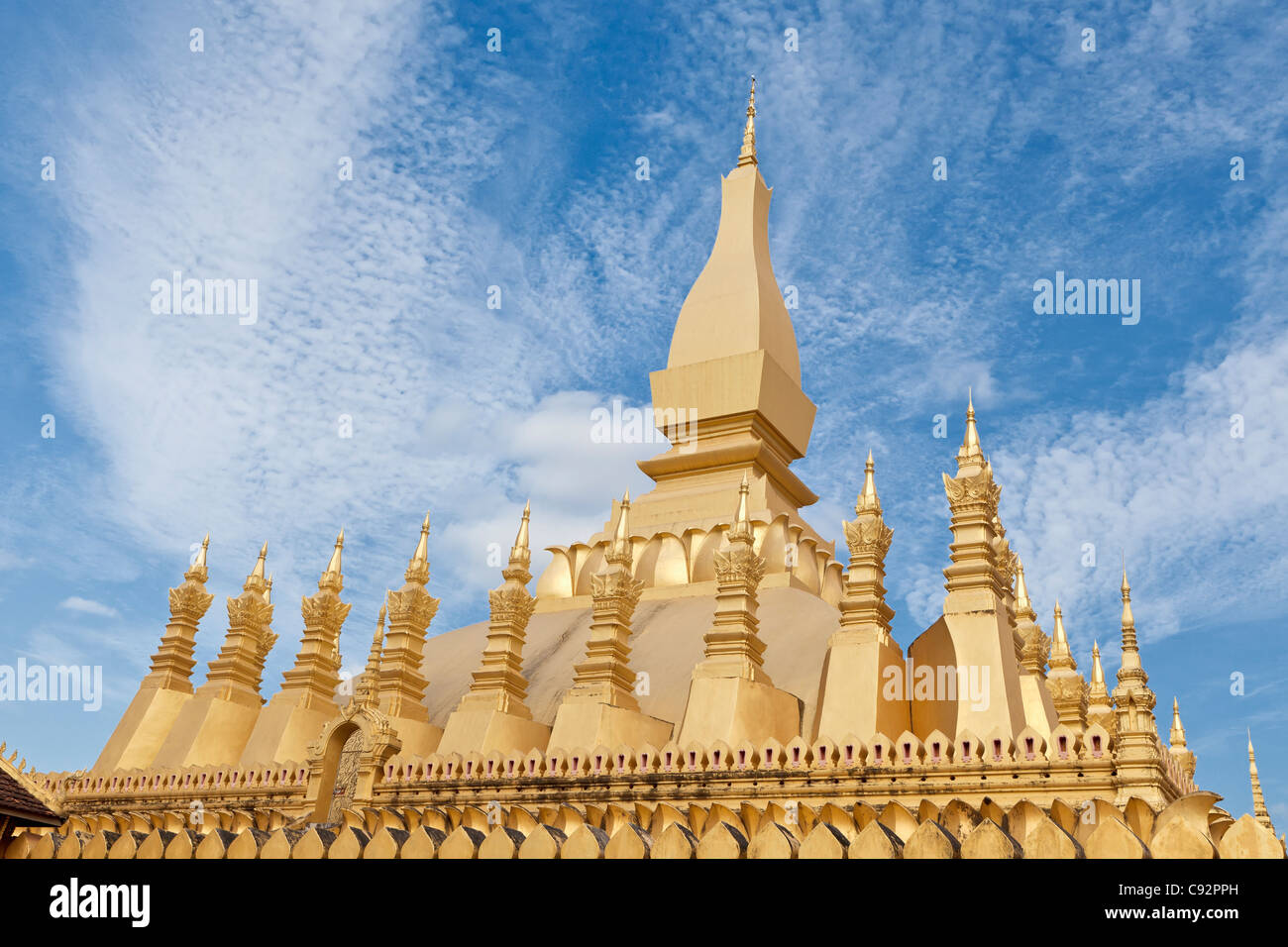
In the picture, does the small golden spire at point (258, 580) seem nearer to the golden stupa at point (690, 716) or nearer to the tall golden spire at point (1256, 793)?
the golden stupa at point (690, 716)

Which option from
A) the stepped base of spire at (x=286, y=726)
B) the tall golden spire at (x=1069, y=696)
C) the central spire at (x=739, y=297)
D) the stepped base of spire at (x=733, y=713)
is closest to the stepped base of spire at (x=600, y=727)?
the stepped base of spire at (x=733, y=713)

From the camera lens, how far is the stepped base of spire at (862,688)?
1742cm

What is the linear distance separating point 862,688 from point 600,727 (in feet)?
14.5

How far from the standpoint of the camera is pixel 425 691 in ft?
80.2

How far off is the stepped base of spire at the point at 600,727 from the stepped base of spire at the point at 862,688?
292 cm

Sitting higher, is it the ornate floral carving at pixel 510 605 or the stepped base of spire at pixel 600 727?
the ornate floral carving at pixel 510 605

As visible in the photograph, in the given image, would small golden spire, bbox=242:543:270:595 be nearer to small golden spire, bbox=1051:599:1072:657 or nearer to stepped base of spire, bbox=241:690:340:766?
stepped base of spire, bbox=241:690:340:766

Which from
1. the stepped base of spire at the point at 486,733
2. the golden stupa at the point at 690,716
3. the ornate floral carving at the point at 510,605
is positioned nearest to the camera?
the golden stupa at the point at 690,716

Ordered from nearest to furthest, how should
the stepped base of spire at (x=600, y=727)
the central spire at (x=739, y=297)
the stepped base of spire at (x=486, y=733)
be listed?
the stepped base of spire at (x=600, y=727) < the stepped base of spire at (x=486, y=733) < the central spire at (x=739, y=297)

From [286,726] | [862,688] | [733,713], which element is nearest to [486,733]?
[733,713]

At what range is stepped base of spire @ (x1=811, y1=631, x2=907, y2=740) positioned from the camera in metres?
17.4

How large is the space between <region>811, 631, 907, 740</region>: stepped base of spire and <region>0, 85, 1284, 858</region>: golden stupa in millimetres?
47

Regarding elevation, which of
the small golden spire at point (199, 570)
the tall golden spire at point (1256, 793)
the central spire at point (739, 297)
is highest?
the central spire at point (739, 297)

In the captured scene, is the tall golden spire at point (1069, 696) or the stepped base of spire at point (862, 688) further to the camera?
the tall golden spire at point (1069, 696)
